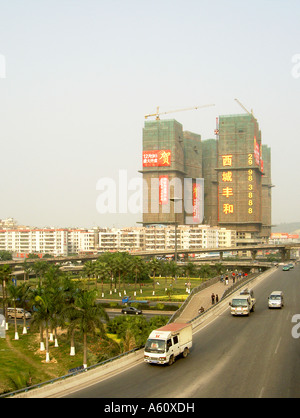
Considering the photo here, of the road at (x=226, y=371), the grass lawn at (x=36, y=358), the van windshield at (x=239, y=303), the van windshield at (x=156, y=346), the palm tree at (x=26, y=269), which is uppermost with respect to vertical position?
the van windshield at (x=156, y=346)

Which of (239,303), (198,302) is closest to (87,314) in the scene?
(239,303)

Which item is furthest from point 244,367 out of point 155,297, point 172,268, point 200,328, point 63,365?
point 172,268

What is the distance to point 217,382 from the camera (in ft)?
95.9

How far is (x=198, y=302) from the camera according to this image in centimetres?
7019

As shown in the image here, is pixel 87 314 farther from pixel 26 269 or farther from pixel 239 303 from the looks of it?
pixel 26 269

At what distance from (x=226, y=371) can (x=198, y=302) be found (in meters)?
38.4

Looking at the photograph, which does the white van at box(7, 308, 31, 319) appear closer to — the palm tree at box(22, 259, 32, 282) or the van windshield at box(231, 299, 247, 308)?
the van windshield at box(231, 299, 247, 308)

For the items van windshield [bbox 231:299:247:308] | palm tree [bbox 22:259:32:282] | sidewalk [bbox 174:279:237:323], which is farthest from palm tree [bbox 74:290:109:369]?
palm tree [bbox 22:259:32:282]

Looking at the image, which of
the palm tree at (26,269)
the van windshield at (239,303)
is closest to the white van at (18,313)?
the van windshield at (239,303)

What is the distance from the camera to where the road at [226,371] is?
89.4 feet

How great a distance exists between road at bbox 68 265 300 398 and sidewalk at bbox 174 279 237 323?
1264cm

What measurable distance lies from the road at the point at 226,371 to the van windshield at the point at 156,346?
1.27 metres

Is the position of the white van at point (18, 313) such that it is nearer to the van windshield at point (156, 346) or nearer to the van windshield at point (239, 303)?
the van windshield at point (239, 303)

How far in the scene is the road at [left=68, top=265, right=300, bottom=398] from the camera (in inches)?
1073
